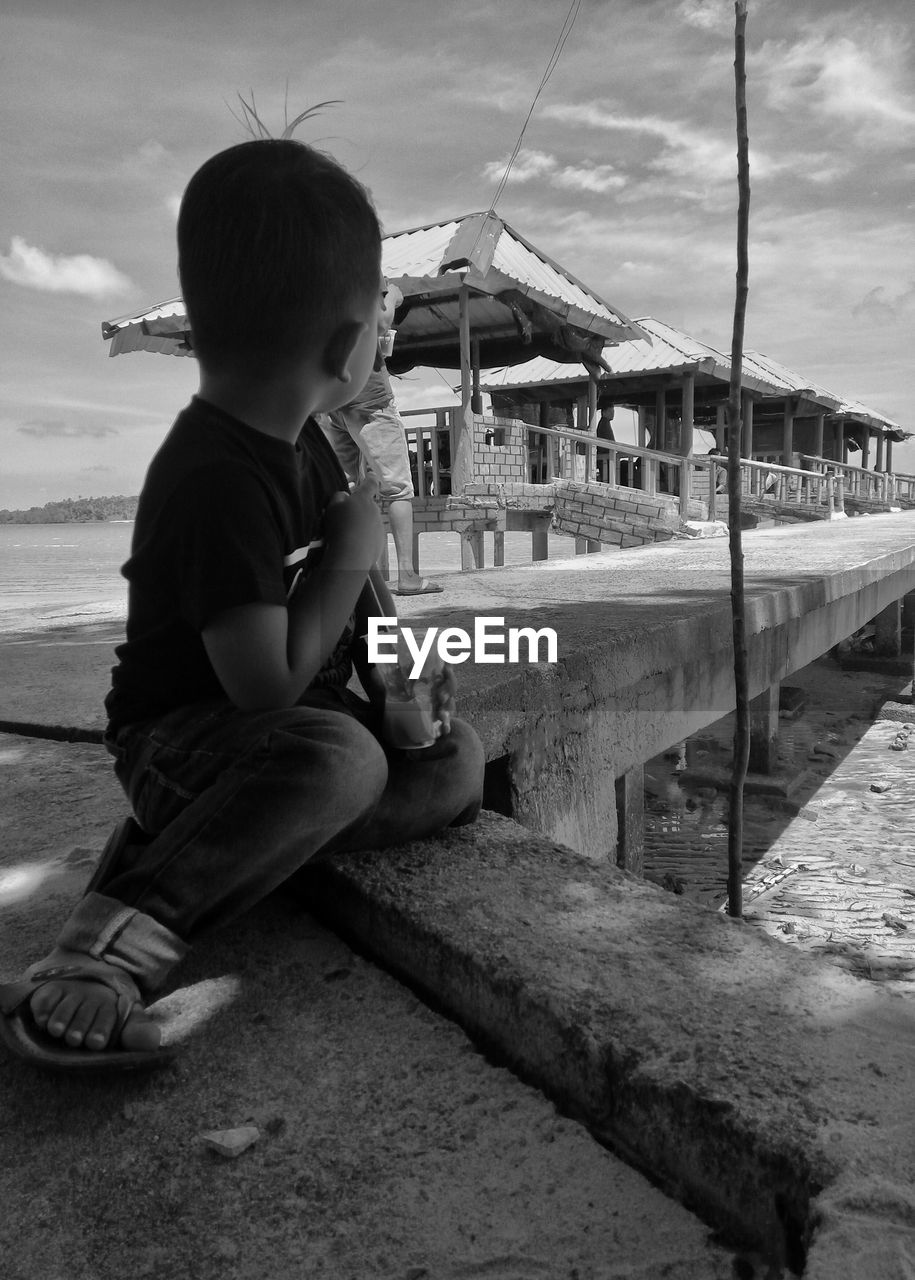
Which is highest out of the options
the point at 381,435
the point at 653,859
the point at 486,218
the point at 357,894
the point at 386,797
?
the point at 486,218

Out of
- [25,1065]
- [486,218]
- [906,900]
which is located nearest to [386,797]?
[25,1065]

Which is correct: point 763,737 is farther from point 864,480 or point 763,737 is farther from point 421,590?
point 864,480

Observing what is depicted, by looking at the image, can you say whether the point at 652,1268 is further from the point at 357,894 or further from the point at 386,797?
the point at 386,797

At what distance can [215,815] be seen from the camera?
4.53ft

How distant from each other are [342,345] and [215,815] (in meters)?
0.71

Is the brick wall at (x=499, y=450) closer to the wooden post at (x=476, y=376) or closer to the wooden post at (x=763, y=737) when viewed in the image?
the wooden post at (x=476, y=376)

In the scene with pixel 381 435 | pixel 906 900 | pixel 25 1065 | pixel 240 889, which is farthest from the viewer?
pixel 381 435

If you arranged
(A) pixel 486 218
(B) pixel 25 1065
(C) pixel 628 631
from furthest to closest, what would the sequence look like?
(A) pixel 486 218, (C) pixel 628 631, (B) pixel 25 1065

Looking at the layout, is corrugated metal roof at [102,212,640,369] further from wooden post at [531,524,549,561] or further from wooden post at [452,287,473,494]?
wooden post at [531,524,549,561]

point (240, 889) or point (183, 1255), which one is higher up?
point (240, 889)

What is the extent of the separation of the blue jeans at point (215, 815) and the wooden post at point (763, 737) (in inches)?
228

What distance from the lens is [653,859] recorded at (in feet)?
17.7

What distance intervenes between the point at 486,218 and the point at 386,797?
11404 mm

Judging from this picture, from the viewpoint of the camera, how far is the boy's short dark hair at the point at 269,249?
1303 millimetres
